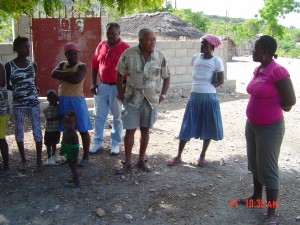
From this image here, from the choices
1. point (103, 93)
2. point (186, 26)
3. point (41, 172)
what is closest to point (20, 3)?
point (103, 93)

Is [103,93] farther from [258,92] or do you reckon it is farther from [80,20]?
[80,20]

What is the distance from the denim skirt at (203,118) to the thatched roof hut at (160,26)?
12503 millimetres

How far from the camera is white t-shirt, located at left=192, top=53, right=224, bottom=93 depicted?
4598mm

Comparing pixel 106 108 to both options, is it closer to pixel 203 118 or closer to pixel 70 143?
pixel 70 143

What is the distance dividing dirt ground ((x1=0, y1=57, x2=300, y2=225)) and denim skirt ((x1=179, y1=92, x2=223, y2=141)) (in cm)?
46

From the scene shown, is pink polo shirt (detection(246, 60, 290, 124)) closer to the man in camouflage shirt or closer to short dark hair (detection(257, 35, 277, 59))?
short dark hair (detection(257, 35, 277, 59))

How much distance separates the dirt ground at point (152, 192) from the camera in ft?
11.5

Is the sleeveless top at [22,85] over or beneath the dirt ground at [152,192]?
over

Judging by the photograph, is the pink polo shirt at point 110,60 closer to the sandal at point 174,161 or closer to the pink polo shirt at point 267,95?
the sandal at point 174,161

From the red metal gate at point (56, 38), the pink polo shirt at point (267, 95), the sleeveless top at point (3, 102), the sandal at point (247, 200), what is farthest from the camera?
the red metal gate at point (56, 38)

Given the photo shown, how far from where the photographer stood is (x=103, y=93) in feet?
16.5

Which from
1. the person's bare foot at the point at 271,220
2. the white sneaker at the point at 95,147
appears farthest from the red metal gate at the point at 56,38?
the person's bare foot at the point at 271,220

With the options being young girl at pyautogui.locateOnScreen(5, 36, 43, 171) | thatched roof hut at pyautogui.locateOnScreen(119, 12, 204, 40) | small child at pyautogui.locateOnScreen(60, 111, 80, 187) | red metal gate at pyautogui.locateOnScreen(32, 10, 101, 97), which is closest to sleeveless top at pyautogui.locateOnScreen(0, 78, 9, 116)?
young girl at pyautogui.locateOnScreen(5, 36, 43, 171)

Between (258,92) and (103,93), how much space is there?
241 centimetres
